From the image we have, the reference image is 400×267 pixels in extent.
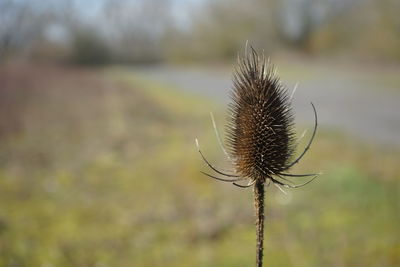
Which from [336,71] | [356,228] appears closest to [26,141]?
[356,228]

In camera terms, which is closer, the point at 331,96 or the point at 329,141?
the point at 329,141

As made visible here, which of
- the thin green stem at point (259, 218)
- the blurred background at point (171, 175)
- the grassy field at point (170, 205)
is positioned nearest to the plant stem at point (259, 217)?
the thin green stem at point (259, 218)

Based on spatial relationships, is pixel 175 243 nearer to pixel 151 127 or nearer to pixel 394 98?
pixel 151 127

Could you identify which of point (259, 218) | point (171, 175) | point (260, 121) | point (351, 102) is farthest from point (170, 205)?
point (351, 102)

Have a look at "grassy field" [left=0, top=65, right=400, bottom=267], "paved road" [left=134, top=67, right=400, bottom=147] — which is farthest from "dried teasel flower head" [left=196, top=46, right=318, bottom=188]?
"paved road" [left=134, top=67, right=400, bottom=147]

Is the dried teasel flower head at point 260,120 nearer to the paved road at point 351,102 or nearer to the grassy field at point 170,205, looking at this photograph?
the grassy field at point 170,205

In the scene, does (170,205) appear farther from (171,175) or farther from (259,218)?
(259,218)
